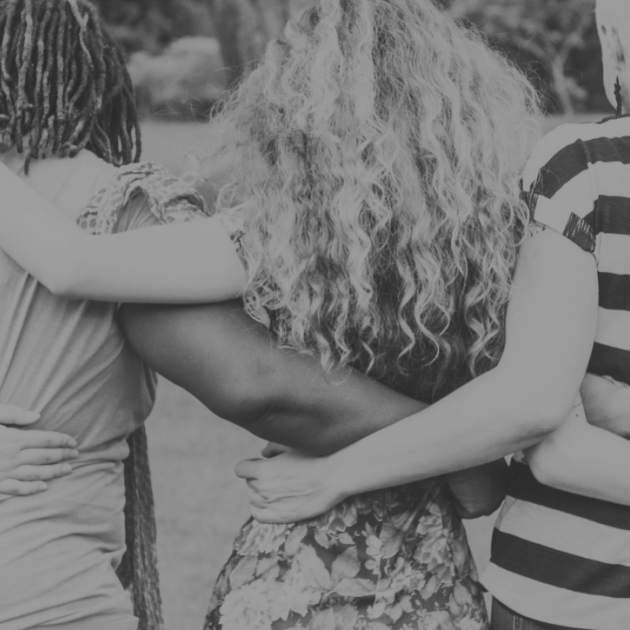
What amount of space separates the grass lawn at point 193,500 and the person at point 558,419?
2222 mm

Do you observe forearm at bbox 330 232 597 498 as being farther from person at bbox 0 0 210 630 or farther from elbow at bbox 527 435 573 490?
person at bbox 0 0 210 630

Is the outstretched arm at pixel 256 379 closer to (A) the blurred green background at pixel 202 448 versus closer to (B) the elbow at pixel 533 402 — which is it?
(B) the elbow at pixel 533 402

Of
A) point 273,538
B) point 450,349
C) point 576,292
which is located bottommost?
point 273,538

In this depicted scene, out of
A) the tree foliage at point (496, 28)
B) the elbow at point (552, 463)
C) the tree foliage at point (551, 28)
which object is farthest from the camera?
the tree foliage at point (551, 28)

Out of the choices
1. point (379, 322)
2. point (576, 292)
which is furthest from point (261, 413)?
point (576, 292)

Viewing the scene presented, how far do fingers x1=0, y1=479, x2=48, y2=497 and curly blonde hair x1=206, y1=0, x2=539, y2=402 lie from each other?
20.0 inches

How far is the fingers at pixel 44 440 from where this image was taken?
5.74 feet

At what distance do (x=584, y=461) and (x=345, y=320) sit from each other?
483 mm

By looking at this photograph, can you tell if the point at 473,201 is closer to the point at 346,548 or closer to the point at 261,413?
the point at 261,413

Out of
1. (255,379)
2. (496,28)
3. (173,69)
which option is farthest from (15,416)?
(173,69)

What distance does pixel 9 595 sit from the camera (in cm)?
170

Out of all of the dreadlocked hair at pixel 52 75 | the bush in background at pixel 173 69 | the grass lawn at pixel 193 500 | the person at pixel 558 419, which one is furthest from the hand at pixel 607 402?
the bush in background at pixel 173 69

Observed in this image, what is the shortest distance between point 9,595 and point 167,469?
3.89m

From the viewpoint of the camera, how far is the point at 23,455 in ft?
5.74
